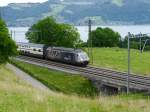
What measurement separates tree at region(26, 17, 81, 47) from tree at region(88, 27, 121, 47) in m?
23.9

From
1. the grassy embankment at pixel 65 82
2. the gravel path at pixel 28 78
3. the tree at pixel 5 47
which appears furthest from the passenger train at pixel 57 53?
the tree at pixel 5 47

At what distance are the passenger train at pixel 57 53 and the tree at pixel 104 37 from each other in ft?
129

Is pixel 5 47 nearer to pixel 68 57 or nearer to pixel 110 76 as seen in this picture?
pixel 68 57

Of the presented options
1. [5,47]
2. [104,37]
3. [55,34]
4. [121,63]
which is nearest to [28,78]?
[5,47]

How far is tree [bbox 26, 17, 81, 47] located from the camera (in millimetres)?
91562

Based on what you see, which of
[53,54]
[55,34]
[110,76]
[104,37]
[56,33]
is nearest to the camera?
[110,76]

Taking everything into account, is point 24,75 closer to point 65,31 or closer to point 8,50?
point 8,50

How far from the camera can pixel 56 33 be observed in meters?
93.3

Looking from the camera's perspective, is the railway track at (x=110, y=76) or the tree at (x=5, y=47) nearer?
the railway track at (x=110, y=76)

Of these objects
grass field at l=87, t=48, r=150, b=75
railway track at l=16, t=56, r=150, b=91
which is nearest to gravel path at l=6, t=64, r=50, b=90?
railway track at l=16, t=56, r=150, b=91

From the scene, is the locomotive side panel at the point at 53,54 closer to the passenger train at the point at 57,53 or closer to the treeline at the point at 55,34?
the passenger train at the point at 57,53

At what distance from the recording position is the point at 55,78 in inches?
2269

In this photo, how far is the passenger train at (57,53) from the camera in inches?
2432

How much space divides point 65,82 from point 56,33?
3915 centimetres
